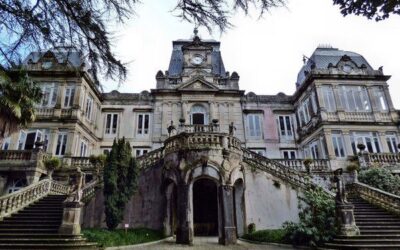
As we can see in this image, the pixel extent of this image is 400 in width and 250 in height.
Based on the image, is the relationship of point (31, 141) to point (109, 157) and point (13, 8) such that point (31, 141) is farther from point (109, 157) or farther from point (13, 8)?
point (13, 8)

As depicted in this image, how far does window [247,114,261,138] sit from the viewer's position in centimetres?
2667

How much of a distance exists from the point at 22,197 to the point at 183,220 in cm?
866

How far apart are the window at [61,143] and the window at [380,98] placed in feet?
94.7

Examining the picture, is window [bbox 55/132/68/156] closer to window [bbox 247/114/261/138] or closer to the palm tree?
the palm tree

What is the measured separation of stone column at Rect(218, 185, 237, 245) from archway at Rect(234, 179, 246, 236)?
1771mm

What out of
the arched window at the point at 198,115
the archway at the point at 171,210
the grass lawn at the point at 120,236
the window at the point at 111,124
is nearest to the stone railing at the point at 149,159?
the archway at the point at 171,210

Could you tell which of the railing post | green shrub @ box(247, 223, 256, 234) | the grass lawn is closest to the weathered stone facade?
green shrub @ box(247, 223, 256, 234)

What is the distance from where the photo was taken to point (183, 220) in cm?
1345

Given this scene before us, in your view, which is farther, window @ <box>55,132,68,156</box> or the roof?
the roof

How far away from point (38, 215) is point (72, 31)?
11806 millimetres

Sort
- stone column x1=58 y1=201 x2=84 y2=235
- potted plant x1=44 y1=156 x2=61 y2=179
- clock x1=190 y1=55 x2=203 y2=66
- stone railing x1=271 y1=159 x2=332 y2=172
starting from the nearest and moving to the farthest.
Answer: stone column x1=58 y1=201 x2=84 y2=235
potted plant x1=44 y1=156 x2=61 y2=179
stone railing x1=271 y1=159 x2=332 y2=172
clock x1=190 y1=55 x2=203 y2=66

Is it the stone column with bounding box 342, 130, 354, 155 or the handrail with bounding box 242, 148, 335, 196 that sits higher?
the stone column with bounding box 342, 130, 354, 155

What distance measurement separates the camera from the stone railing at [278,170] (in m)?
15.9

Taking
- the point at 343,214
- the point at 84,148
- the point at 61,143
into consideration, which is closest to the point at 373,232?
the point at 343,214
